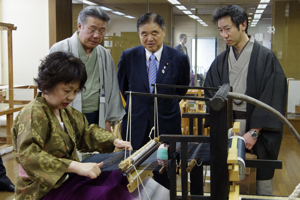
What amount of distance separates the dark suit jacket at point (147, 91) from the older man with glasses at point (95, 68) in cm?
11

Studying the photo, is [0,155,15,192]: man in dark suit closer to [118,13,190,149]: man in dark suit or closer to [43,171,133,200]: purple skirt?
[118,13,190,149]: man in dark suit

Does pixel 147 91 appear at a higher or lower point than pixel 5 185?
higher

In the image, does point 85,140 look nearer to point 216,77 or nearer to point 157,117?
point 157,117

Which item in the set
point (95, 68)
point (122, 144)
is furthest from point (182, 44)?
point (122, 144)

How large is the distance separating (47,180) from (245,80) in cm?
136

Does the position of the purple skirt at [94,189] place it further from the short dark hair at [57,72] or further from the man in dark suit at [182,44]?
the man in dark suit at [182,44]

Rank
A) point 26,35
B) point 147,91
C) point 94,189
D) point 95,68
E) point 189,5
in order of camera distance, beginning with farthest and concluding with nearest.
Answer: point 189,5 < point 26,35 < point 147,91 < point 95,68 < point 94,189

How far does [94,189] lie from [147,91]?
3.32 feet

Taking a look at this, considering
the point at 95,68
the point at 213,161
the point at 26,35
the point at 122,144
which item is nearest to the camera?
the point at 213,161

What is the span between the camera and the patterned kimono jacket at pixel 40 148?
1.35 metres

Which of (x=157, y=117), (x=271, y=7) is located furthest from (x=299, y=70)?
(x=157, y=117)

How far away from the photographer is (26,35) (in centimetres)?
509

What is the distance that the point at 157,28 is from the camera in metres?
2.21

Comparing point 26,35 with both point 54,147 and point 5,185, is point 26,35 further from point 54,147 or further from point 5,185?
point 54,147
